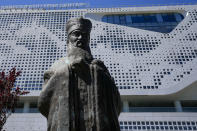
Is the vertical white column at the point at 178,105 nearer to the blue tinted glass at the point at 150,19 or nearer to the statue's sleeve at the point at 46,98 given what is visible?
the blue tinted glass at the point at 150,19

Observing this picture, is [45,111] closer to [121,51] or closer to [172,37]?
[121,51]

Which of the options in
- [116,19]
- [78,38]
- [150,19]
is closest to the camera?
[78,38]

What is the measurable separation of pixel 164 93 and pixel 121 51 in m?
5.41

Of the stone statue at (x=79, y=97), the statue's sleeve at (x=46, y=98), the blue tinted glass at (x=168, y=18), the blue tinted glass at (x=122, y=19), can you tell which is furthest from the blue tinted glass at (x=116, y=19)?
the statue's sleeve at (x=46, y=98)

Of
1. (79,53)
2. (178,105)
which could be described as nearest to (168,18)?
(178,105)

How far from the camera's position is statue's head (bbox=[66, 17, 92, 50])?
355 cm

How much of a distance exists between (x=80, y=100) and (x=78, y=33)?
1.14 meters

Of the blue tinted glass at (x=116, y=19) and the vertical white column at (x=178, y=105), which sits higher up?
the blue tinted glass at (x=116, y=19)

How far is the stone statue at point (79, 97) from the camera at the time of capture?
2.70m

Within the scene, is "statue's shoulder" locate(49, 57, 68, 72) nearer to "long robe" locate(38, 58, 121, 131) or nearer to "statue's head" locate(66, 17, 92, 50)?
"long robe" locate(38, 58, 121, 131)

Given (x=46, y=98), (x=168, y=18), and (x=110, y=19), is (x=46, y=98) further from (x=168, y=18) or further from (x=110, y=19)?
(x=168, y=18)

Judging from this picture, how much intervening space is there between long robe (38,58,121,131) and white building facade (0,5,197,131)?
1547 centimetres

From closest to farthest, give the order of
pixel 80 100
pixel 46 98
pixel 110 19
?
pixel 80 100 < pixel 46 98 < pixel 110 19

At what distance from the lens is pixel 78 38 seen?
355 cm
